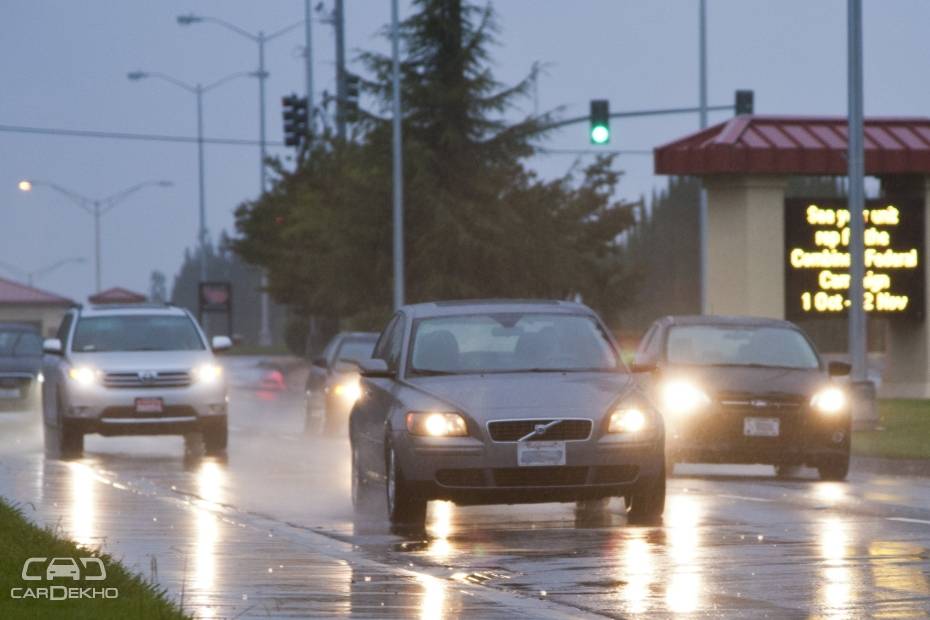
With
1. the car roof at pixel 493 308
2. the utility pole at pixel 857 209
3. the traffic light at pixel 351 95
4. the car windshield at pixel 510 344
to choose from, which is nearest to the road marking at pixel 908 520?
the car windshield at pixel 510 344

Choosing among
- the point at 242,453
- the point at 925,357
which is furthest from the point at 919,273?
the point at 242,453

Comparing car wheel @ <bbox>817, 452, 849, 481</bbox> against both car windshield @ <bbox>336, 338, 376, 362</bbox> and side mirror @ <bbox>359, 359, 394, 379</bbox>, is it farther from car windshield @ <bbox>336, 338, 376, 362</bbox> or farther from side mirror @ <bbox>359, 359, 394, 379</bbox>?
car windshield @ <bbox>336, 338, 376, 362</bbox>

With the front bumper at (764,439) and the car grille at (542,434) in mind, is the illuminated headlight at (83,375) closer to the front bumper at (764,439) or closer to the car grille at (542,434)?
the front bumper at (764,439)

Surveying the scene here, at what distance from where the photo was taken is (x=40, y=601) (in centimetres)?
1007

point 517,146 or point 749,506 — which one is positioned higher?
point 517,146

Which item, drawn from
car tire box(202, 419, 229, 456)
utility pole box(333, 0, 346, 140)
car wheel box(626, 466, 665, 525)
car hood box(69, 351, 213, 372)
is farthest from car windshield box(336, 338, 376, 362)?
utility pole box(333, 0, 346, 140)

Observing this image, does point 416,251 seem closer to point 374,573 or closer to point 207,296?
point 207,296

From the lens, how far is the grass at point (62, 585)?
31.6ft

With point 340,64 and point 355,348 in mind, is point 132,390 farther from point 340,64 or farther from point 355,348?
point 340,64

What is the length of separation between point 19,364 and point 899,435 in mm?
20280

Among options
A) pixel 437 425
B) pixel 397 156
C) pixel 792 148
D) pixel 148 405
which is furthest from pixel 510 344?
pixel 397 156

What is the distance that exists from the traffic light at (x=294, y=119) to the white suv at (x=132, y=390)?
92.9 feet

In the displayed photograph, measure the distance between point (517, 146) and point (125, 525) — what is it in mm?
43146

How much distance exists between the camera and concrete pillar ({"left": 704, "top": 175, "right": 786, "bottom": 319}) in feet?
117
